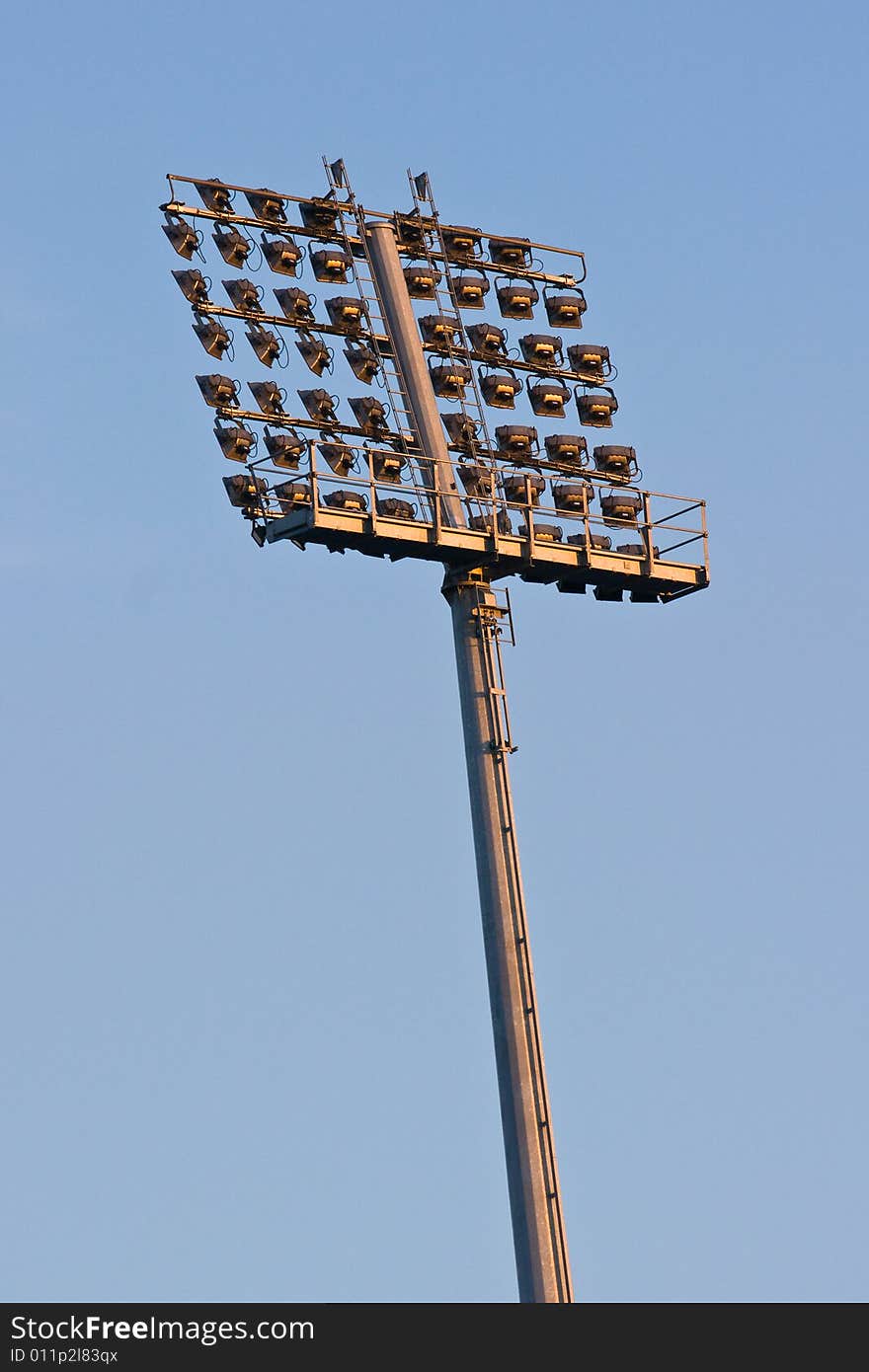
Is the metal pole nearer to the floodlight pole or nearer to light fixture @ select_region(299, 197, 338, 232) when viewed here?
the floodlight pole

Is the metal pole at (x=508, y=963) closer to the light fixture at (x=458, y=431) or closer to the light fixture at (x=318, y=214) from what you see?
the light fixture at (x=458, y=431)

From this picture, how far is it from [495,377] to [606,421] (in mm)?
2610

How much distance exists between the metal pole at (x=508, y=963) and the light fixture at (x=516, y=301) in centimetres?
800

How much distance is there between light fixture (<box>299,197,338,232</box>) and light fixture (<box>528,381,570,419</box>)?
5332 millimetres

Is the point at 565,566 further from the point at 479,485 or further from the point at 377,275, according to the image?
the point at 377,275

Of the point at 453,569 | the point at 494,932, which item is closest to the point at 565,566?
the point at 453,569

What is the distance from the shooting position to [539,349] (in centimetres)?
8875

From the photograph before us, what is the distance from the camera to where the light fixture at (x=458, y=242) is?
89.0m

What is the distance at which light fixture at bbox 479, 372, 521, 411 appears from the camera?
87438 mm

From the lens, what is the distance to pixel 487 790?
8200 cm

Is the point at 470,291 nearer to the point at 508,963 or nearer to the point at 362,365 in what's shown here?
the point at 362,365

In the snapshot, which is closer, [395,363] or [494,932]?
[494,932]

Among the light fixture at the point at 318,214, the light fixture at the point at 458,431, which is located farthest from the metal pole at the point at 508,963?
the light fixture at the point at 318,214
